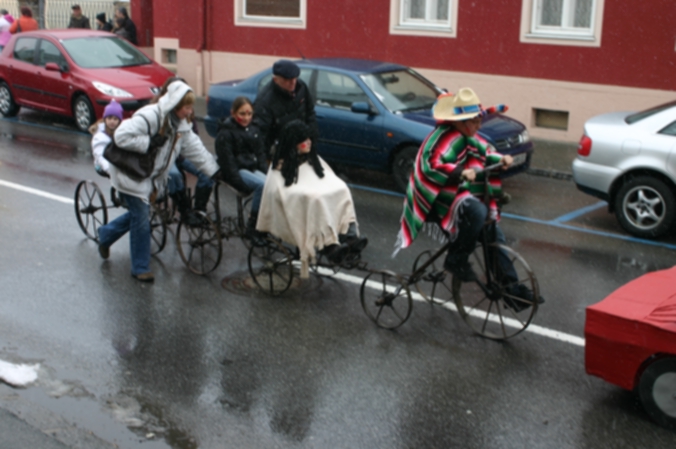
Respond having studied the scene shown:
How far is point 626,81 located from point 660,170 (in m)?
5.74

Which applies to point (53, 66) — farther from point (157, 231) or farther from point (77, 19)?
point (157, 231)

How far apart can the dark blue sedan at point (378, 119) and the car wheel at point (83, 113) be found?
15.9 ft

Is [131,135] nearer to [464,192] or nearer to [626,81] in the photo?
[464,192]

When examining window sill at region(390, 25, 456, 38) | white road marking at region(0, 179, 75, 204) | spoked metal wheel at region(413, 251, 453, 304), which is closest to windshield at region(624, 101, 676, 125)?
spoked metal wheel at region(413, 251, 453, 304)

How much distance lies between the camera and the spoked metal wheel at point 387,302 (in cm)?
609

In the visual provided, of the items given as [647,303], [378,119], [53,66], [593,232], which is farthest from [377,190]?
[53,66]

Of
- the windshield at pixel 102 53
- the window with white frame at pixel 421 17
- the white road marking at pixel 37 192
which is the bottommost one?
the white road marking at pixel 37 192

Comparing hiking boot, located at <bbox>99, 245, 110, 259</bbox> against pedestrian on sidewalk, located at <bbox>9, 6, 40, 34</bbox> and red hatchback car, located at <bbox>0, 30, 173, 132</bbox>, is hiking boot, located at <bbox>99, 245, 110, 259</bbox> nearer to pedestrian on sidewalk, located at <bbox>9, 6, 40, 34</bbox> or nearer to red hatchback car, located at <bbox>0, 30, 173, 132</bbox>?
red hatchback car, located at <bbox>0, 30, 173, 132</bbox>

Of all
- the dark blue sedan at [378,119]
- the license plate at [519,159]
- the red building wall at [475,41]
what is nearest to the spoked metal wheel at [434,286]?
the dark blue sedan at [378,119]

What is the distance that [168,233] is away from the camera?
8555mm

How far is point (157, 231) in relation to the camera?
8023 millimetres

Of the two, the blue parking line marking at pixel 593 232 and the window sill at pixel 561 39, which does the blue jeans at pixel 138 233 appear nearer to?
the blue parking line marking at pixel 593 232

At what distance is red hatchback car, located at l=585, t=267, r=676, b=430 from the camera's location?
4.61 metres

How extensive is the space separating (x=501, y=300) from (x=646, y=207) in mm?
3657
